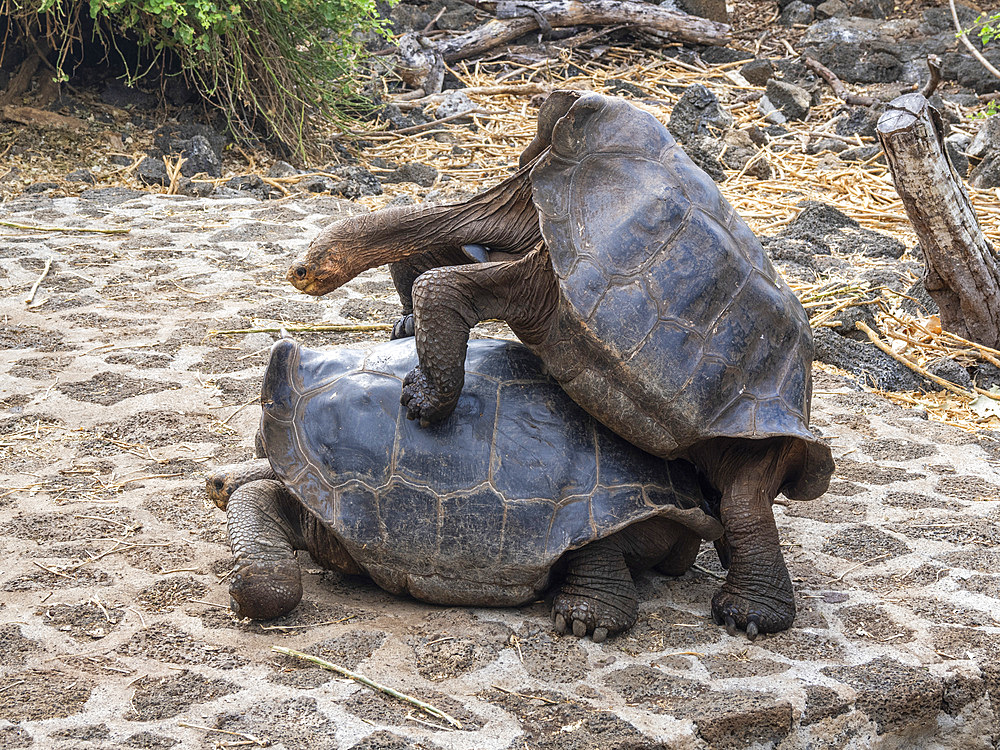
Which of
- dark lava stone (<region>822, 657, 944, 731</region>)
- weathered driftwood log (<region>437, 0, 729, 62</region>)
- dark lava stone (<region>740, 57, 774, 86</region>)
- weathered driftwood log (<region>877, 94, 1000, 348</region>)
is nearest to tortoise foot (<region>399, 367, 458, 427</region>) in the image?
dark lava stone (<region>822, 657, 944, 731</region>)

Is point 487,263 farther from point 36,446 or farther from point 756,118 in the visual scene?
point 756,118

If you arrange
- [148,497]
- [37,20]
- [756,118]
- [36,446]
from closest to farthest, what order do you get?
[148,497] < [36,446] < [37,20] < [756,118]

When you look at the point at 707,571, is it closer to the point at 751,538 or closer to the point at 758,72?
the point at 751,538

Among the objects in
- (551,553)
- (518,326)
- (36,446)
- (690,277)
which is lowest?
(36,446)

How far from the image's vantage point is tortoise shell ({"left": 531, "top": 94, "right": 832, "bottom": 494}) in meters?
2.96

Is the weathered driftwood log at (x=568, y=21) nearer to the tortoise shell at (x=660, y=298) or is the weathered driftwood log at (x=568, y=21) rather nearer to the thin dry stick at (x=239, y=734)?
the tortoise shell at (x=660, y=298)

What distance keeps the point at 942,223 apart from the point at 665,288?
9.68ft

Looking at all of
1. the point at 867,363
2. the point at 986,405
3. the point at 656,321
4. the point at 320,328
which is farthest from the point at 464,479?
the point at 986,405

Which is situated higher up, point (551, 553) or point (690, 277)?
point (690, 277)

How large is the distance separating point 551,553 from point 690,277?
897mm

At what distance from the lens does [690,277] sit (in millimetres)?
3012

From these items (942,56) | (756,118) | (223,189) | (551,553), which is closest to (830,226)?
(756,118)

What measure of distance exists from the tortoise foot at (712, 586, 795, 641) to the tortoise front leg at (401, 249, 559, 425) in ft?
3.18

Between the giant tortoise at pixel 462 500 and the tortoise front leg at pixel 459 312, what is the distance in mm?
136
